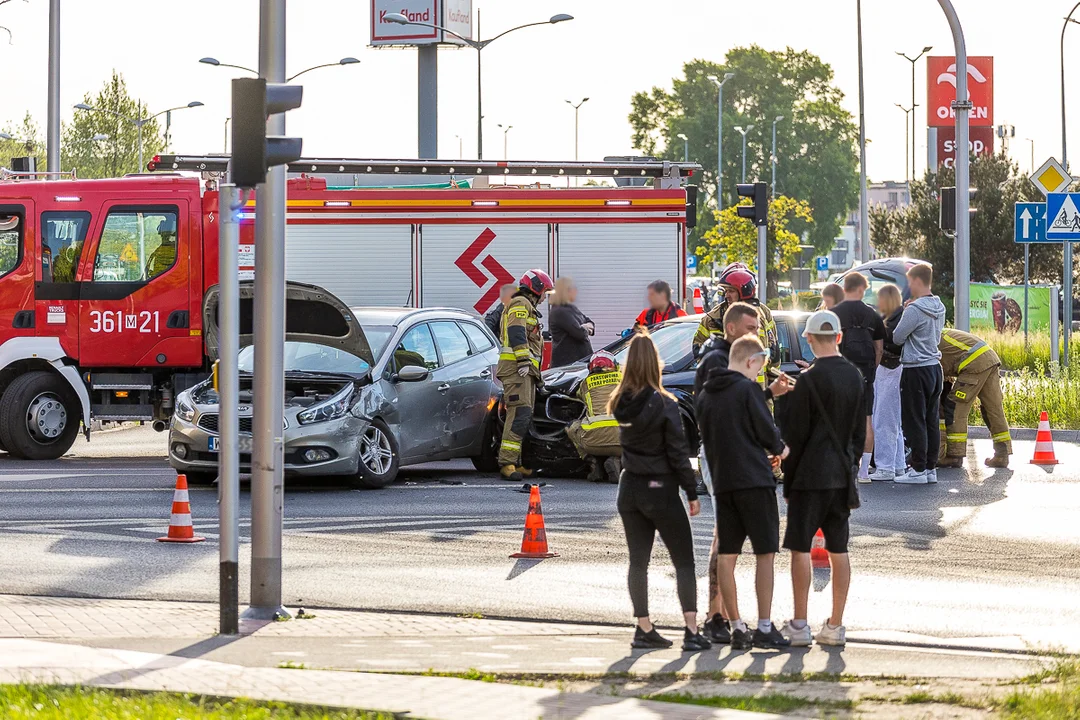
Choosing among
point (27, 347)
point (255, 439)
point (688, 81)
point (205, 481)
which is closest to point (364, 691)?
point (255, 439)

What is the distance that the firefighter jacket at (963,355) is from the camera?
15680 mm

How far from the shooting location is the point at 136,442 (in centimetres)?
2053

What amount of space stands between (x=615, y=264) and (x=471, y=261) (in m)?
1.85

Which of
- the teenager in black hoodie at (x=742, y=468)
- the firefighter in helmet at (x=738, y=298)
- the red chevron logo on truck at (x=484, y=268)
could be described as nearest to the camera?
the teenager in black hoodie at (x=742, y=468)

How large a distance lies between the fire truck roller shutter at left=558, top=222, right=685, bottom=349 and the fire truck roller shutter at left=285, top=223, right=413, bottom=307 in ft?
6.51

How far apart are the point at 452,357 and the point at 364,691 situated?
9.17 meters

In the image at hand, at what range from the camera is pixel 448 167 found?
70.7 ft

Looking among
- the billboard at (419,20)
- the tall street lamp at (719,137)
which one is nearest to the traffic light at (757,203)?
the billboard at (419,20)

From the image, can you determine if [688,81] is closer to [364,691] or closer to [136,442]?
[136,442]

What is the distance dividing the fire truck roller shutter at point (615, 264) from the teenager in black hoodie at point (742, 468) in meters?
13.4

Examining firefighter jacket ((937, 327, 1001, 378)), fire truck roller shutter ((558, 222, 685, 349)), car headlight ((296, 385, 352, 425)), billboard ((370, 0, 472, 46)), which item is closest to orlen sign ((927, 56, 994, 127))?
billboard ((370, 0, 472, 46))

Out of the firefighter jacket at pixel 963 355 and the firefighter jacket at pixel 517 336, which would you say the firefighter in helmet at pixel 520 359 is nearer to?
the firefighter jacket at pixel 517 336

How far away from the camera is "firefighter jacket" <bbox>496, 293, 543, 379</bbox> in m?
14.6

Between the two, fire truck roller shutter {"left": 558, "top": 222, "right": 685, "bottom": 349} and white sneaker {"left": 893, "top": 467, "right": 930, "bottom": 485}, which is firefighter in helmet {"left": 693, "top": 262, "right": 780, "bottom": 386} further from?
fire truck roller shutter {"left": 558, "top": 222, "right": 685, "bottom": 349}
